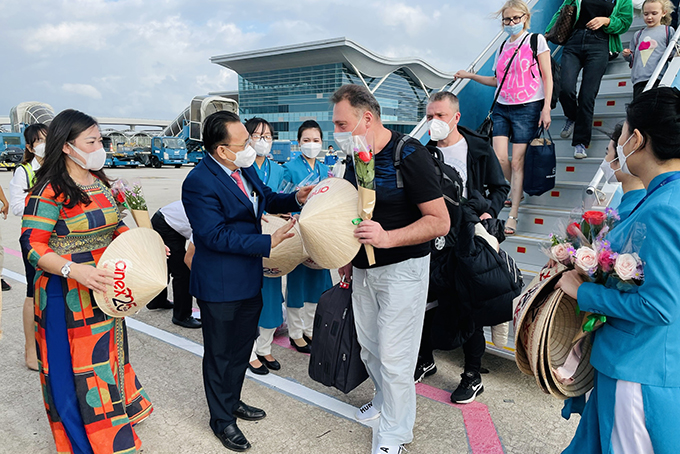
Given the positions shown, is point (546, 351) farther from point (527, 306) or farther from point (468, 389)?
point (468, 389)

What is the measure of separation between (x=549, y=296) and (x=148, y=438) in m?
2.34

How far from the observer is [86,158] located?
2.30 m

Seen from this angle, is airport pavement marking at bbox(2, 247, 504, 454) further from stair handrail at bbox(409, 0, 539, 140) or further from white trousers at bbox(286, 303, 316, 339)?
stair handrail at bbox(409, 0, 539, 140)

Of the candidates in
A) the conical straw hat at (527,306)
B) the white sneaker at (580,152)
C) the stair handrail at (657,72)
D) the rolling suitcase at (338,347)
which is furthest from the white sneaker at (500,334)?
the white sneaker at (580,152)

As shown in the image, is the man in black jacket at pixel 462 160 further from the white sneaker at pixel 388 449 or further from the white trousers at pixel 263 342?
the white trousers at pixel 263 342

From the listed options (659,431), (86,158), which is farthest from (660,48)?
(86,158)

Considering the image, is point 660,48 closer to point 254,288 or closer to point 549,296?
point 549,296

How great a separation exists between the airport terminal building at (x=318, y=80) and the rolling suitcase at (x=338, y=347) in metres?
45.5

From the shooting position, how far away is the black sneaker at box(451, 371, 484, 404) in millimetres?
2936

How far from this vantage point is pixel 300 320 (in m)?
3.87

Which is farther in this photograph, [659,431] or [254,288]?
[254,288]

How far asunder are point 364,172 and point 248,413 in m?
1.76

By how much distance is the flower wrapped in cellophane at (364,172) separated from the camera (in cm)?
199

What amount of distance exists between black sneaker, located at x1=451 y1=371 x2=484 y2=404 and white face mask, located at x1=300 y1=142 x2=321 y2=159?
86.2 inches
